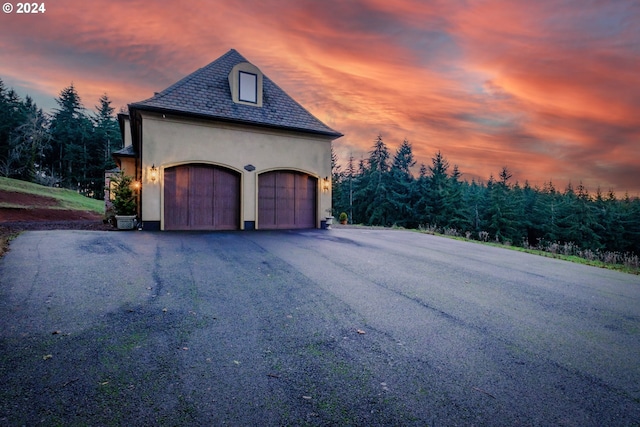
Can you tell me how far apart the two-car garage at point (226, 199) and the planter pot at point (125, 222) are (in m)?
1.15

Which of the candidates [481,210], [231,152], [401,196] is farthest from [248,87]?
[481,210]

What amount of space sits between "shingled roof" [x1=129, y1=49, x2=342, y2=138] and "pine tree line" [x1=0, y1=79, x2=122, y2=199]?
31.9m

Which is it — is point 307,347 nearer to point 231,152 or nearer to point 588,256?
point 231,152

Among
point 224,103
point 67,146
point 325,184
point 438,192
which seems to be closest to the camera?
point 224,103

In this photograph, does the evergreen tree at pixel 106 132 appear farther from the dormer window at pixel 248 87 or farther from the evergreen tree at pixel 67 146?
the dormer window at pixel 248 87

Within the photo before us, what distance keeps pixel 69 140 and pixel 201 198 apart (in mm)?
41011

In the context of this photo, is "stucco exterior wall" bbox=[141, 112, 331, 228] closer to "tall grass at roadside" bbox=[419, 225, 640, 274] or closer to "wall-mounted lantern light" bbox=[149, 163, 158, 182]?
"wall-mounted lantern light" bbox=[149, 163, 158, 182]

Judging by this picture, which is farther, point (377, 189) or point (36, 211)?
point (377, 189)

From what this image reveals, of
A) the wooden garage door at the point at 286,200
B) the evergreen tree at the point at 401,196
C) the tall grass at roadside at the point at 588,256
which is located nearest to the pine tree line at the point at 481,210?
the evergreen tree at the point at 401,196

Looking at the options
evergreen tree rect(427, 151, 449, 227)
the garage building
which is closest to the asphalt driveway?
the garage building

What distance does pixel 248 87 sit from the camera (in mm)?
13703

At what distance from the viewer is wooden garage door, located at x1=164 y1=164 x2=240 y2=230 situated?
12.0 m

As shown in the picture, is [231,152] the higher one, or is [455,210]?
[231,152]

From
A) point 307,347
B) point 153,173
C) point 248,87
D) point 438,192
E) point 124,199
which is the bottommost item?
point 307,347
